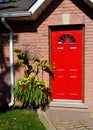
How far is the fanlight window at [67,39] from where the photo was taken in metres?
9.90

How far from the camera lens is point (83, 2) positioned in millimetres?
9594

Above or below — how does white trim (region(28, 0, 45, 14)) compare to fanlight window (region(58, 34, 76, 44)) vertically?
above

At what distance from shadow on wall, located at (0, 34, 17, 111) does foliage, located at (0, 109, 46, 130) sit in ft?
2.11

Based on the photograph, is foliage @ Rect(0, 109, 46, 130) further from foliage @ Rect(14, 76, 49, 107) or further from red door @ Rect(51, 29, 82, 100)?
red door @ Rect(51, 29, 82, 100)

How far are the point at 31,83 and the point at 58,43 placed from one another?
1.50m

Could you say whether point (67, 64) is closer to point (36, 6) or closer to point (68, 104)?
point (68, 104)

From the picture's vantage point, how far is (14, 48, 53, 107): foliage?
9.45 meters

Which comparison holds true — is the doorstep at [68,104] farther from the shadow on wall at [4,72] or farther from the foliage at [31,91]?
the shadow on wall at [4,72]

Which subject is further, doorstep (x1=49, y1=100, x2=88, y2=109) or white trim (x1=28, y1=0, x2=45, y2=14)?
doorstep (x1=49, y1=100, x2=88, y2=109)

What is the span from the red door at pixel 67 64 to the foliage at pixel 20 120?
1.19 metres

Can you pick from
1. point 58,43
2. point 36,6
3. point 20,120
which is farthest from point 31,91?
point 36,6

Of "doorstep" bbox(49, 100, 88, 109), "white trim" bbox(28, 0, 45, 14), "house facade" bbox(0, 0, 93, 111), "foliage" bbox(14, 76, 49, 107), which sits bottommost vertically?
"doorstep" bbox(49, 100, 88, 109)

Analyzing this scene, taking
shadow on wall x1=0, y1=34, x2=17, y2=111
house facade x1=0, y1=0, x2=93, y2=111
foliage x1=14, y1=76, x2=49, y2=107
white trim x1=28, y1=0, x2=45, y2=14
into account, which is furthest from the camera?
shadow on wall x1=0, y1=34, x2=17, y2=111

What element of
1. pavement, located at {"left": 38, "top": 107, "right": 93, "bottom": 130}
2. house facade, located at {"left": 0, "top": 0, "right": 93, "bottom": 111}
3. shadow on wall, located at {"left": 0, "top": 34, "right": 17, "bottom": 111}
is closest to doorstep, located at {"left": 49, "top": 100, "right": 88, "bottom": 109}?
house facade, located at {"left": 0, "top": 0, "right": 93, "bottom": 111}
